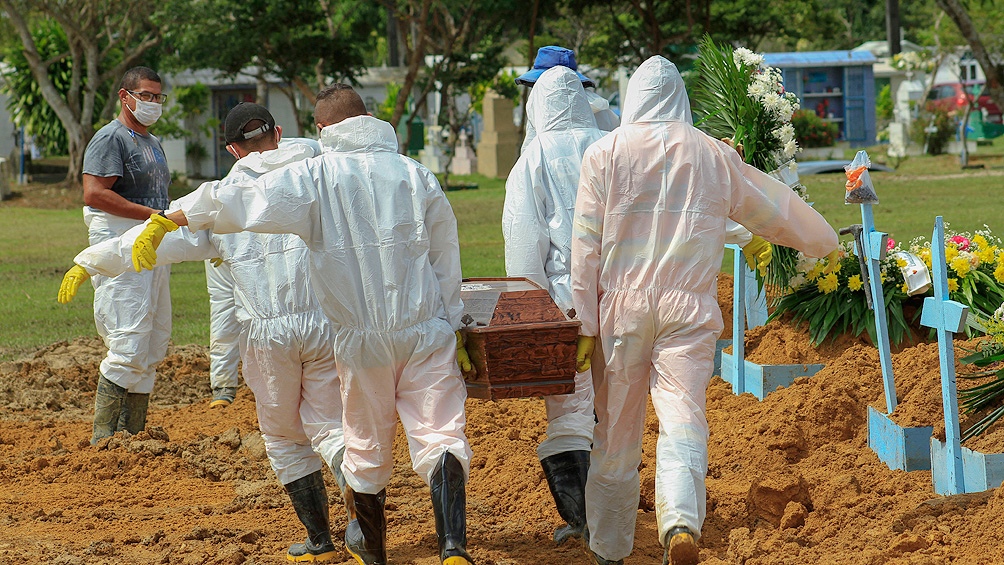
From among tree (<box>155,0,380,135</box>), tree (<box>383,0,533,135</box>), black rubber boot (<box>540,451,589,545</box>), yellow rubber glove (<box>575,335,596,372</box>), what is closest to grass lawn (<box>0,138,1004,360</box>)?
tree (<box>383,0,533,135</box>)

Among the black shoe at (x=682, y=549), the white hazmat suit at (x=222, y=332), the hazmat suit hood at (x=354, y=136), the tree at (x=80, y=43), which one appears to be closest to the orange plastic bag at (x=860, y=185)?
the black shoe at (x=682, y=549)

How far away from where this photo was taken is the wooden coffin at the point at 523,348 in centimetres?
421

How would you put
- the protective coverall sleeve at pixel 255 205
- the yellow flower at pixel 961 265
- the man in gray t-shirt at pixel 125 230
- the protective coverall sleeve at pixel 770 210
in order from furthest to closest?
the man in gray t-shirt at pixel 125 230 → the yellow flower at pixel 961 265 → the protective coverall sleeve at pixel 770 210 → the protective coverall sleeve at pixel 255 205

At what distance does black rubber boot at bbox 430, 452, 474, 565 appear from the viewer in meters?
4.11

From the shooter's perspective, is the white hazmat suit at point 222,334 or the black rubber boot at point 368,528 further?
the white hazmat suit at point 222,334

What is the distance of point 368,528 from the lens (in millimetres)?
4398

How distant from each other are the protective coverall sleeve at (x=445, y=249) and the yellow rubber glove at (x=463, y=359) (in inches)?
2.1

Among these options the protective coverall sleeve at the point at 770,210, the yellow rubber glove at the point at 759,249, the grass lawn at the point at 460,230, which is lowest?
the grass lawn at the point at 460,230

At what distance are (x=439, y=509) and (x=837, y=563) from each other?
1408mm

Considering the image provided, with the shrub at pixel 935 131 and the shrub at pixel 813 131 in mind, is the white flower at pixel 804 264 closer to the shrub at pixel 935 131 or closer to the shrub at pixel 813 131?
the shrub at pixel 813 131

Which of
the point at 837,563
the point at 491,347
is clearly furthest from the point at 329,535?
the point at 837,563

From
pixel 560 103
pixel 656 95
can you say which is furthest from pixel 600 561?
pixel 560 103

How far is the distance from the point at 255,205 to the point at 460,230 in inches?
592

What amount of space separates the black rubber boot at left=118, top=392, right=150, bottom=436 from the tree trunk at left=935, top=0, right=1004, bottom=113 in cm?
1954
